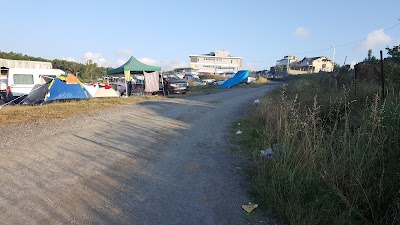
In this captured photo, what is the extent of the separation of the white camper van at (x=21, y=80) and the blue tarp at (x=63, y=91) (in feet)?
7.32

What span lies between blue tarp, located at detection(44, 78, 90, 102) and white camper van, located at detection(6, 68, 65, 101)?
2.23m

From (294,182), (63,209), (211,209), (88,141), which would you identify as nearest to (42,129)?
(88,141)

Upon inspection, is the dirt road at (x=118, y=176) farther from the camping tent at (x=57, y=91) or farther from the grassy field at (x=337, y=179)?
the camping tent at (x=57, y=91)

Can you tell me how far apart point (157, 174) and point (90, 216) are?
4.67ft

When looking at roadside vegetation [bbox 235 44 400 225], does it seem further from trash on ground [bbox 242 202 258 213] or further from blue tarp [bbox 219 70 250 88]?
blue tarp [bbox 219 70 250 88]

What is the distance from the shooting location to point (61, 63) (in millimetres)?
63000

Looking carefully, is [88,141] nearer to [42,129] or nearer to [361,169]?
[42,129]

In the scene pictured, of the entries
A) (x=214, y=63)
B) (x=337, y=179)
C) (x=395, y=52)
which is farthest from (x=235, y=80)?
(x=214, y=63)

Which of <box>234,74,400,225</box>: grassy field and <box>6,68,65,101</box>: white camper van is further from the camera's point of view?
<box>6,68,65,101</box>: white camper van

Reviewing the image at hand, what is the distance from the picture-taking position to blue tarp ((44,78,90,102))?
1370 cm

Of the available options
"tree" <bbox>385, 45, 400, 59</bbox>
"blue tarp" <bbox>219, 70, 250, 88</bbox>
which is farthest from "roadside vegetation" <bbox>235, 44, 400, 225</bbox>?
"blue tarp" <bbox>219, 70, 250, 88</bbox>

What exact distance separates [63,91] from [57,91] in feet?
0.86

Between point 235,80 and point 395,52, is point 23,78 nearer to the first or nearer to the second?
point 395,52

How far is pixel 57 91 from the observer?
1390 centimetres
